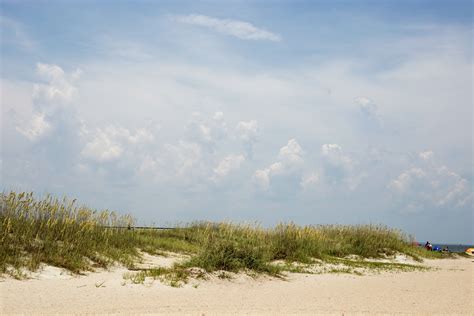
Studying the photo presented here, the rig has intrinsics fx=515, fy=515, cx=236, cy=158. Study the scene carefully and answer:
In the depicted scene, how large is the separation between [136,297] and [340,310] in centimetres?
413

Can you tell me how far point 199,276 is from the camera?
1291cm

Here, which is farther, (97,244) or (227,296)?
(97,244)

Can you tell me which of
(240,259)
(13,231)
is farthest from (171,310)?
(13,231)

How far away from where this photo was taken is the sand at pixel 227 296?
959cm

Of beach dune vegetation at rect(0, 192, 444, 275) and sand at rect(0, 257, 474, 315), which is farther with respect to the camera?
beach dune vegetation at rect(0, 192, 444, 275)

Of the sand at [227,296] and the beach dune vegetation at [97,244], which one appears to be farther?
the beach dune vegetation at [97,244]

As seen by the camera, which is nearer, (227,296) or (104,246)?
(227,296)

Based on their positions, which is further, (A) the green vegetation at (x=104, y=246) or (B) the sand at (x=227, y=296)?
(A) the green vegetation at (x=104, y=246)

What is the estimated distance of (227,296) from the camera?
1140 centimetres

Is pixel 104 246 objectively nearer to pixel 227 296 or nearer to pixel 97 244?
pixel 97 244

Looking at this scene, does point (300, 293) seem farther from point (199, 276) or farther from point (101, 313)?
point (101, 313)

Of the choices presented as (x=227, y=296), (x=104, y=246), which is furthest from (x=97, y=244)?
(x=227, y=296)

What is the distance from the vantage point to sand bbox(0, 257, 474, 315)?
31.4ft

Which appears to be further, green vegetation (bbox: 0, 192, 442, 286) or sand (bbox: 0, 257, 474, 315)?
green vegetation (bbox: 0, 192, 442, 286)
